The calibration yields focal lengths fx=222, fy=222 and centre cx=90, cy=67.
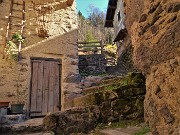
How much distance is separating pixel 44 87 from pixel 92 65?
503 centimetres

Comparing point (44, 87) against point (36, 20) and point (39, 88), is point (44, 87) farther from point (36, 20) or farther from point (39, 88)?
point (36, 20)

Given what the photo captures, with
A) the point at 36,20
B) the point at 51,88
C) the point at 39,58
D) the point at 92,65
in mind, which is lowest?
the point at 51,88

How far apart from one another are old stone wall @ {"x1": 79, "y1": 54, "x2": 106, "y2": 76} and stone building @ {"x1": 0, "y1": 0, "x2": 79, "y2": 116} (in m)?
3.87

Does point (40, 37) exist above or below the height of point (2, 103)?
above

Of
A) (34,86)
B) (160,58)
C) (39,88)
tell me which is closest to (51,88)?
(39,88)

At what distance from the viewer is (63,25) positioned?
8117 millimetres

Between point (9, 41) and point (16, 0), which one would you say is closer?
point (9, 41)

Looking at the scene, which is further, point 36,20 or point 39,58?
point 36,20

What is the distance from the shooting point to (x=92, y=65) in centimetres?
1198

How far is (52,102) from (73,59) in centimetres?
164

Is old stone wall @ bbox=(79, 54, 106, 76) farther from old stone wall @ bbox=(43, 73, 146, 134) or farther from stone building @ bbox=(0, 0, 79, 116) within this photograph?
old stone wall @ bbox=(43, 73, 146, 134)

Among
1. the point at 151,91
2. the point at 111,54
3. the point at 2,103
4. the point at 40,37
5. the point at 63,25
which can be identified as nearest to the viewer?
the point at 151,91

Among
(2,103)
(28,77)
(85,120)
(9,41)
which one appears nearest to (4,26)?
(9,41)

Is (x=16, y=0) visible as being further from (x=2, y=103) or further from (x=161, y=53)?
(x=161, y=53)
